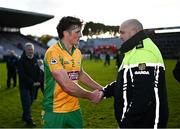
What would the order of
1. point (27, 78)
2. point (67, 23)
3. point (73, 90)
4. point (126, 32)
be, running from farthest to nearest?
1. point (27, 78)
2. point (67, 23)
3. point (73, 90)
4. point (126, 32)

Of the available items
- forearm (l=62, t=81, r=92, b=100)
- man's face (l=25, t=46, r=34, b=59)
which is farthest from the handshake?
man's face (l=25, t=46, r=34, b=59)

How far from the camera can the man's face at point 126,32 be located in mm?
4167

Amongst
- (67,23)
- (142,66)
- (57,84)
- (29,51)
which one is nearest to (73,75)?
(57,84)

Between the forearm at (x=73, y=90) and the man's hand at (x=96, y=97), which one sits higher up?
the forearm at (x=73, y=90)

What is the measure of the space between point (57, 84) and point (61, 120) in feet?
1.49

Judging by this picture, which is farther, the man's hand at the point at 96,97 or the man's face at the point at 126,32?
the man's hand at the point at 96,97

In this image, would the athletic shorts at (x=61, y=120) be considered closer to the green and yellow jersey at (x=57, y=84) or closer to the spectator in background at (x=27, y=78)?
the green and yellow jersey at (x=57, y=84)

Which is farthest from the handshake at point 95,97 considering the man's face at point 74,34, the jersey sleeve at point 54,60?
the man's face at point 74,34

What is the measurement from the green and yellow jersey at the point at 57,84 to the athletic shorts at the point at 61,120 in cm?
5

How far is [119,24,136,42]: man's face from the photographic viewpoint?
4167mm

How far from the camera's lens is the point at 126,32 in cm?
420

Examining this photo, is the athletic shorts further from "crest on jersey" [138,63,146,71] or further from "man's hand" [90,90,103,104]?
"crest on jersey" [138,63,146,71]

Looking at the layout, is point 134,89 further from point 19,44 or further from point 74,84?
point 19,44

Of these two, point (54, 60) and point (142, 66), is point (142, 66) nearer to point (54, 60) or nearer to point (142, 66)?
point (142, 66)
